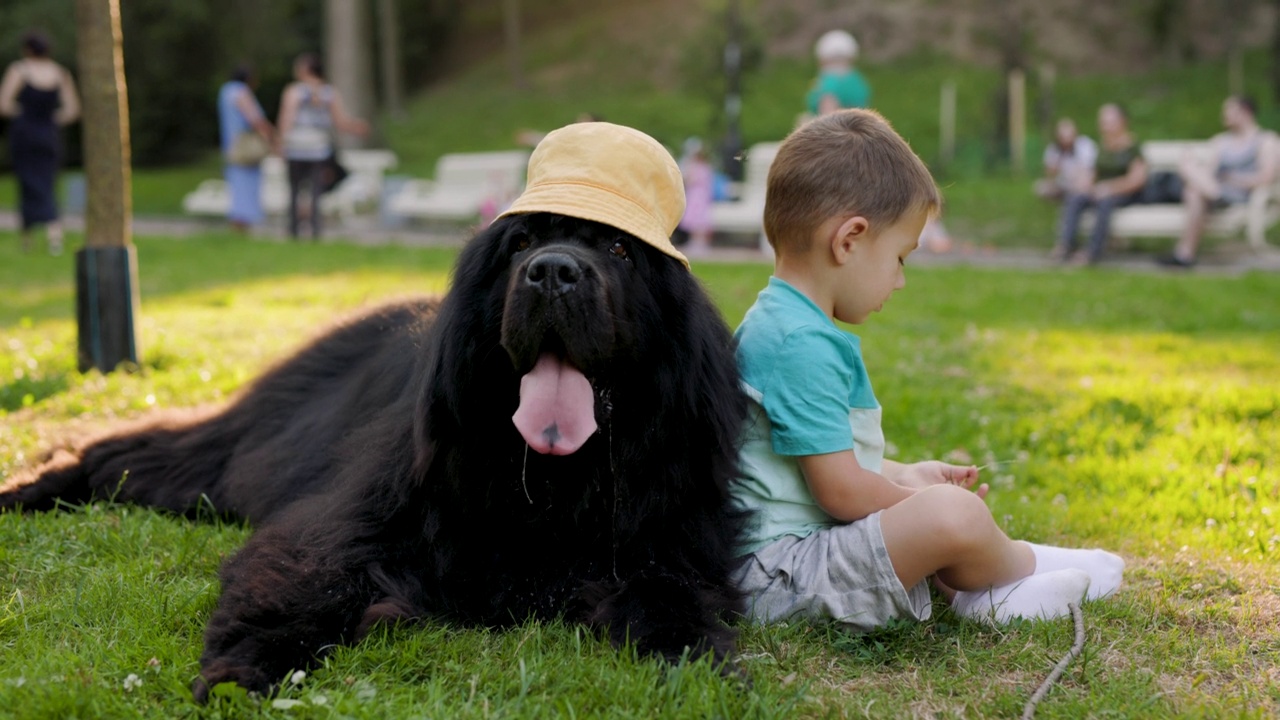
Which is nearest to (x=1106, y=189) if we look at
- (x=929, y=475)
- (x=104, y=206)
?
(x=929, y=475)

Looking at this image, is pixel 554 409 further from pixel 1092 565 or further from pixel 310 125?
pixel 310 125

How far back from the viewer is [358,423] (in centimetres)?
346

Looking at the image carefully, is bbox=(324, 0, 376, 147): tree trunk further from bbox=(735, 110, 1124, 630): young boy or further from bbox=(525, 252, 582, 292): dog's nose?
bbox=(525, 252, 582, 292): dog's nose

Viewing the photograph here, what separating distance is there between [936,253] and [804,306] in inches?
488

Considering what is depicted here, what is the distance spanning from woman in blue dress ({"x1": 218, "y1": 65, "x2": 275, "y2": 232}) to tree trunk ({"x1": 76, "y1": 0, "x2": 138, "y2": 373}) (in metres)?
9.47

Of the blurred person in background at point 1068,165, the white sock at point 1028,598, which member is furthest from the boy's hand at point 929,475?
the blurred person in background at point 1068,165

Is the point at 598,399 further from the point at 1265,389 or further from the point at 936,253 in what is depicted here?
the point at 936,253

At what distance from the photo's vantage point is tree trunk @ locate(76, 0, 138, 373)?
5605 millimetres

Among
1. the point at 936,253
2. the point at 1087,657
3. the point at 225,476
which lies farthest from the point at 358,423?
the point at 936,253

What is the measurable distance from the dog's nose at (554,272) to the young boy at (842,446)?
2.34 feet

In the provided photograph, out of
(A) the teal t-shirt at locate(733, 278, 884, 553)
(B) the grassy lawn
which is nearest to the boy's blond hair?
(A) the teal t-shirt at locate(733, 278, 884, 553)

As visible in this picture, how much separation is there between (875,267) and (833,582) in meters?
0.88

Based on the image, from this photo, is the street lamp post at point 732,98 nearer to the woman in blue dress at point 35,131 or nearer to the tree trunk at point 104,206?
the woman in blue dress at point 35,131

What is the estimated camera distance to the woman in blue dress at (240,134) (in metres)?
15.0
